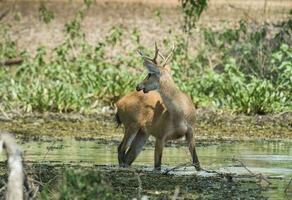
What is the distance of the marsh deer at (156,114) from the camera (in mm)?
13086

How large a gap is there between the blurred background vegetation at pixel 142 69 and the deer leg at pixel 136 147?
7.73ft

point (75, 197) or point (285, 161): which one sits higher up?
point (75, 197)

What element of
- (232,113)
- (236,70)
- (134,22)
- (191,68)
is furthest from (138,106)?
(134,22)

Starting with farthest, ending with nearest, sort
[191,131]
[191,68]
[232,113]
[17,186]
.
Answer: [191,68], [232,113], [191,131], [17,186]

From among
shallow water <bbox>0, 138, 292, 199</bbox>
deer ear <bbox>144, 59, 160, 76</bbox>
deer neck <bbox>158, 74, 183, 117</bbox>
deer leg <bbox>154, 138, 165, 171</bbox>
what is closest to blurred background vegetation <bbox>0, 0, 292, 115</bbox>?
shallow water <bbox>0, 138, 292, 199</bbox>

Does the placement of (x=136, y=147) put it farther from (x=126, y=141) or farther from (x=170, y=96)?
(x=170, y=96)

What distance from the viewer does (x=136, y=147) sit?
1396 cm

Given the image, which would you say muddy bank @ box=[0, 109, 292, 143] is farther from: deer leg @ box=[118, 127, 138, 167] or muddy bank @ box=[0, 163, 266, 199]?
muddy bank @ box=[0, 163, 266, 199]

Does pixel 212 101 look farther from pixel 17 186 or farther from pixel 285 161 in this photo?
pixel 17 186

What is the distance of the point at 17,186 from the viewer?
675 centimetres

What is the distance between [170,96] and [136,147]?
1.02m

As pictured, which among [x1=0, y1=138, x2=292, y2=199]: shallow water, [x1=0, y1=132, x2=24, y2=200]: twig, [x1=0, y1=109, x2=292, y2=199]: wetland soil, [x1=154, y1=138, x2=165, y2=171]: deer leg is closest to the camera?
[x1=0, y1=132, x2=24, y2=200]: twig

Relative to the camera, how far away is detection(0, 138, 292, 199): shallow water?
12.7 meters

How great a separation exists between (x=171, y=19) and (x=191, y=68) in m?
6.31
